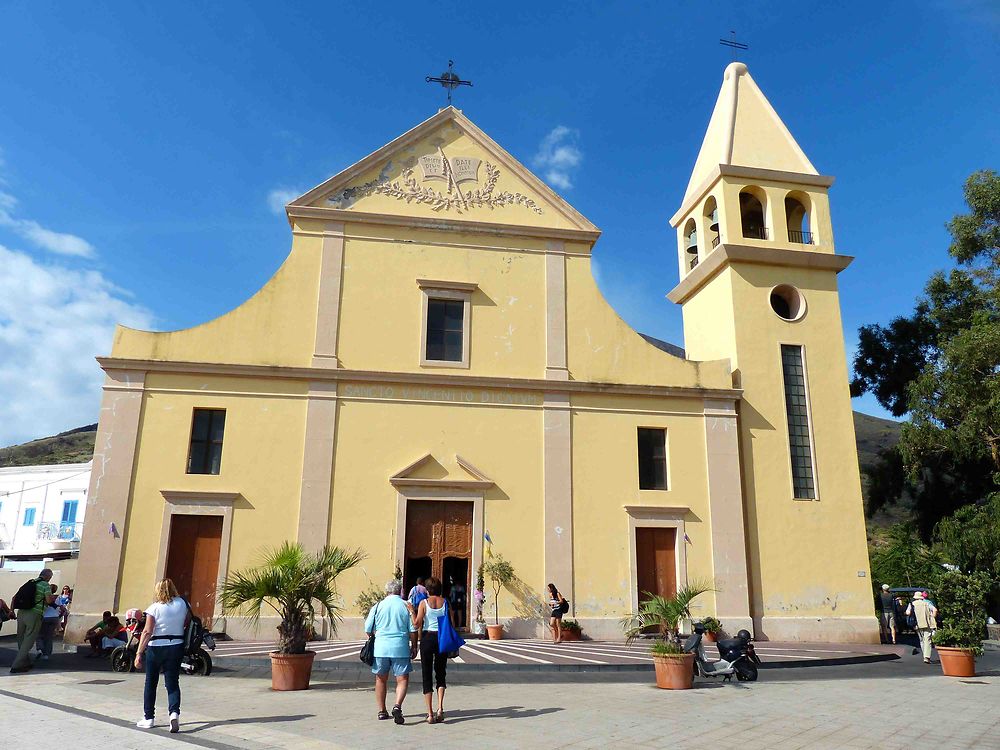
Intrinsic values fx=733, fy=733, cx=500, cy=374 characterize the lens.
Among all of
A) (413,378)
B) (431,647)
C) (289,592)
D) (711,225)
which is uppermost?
(711,225)

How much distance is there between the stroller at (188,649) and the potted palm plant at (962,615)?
12.3 metres

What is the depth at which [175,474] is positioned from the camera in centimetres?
1641

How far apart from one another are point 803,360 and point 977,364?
5995 mm

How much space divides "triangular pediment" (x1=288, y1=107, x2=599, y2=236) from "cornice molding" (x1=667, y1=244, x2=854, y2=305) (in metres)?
3.60

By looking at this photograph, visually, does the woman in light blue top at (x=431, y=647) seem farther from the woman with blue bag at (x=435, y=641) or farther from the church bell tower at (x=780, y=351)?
the church bell tower at (x=780, y=351)

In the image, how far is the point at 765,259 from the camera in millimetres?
20328

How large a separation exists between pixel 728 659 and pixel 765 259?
479 inches

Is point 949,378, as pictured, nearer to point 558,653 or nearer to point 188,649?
point 558,653

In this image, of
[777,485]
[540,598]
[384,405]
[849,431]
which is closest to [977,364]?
[849,431]

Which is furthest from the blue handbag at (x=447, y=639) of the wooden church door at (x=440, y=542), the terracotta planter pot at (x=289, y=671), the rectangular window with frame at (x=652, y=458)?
the rectangular window with frame at (x=652, y=458)

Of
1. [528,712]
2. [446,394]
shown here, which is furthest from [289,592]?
[446,394]

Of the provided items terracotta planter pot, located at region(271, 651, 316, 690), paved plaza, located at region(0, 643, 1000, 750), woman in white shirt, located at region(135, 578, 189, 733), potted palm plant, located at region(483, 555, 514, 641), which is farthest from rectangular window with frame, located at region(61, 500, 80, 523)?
Result: woman in white shirt, located at region(135, 578, 189, 733)

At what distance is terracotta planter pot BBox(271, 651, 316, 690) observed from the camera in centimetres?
1007

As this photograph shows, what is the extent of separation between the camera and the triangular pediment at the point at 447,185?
19.0 meters
